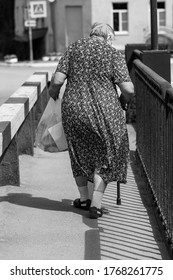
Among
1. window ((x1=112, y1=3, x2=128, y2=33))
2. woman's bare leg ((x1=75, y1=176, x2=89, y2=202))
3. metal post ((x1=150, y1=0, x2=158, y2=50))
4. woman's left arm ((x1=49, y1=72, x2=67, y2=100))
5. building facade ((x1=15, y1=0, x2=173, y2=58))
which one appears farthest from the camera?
window ((x1=112, y1=3, x2=128, y2=33))

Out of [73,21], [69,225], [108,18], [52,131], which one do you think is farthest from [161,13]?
[69,225]

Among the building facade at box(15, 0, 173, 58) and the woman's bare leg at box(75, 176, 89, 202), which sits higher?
the woman's bare leg at box(75, 176, 89, 202)

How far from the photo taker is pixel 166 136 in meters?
7.02

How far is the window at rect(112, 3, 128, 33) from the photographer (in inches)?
1933

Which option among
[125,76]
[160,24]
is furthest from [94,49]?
[160,24]

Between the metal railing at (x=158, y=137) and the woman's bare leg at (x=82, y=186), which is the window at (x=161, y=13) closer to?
the metal railing at (x=158, y=137)

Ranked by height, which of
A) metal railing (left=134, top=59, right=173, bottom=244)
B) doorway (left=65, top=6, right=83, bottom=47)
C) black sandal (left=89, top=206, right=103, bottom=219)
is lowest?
doorway (left=65, top=6, right=83, bottom=47)

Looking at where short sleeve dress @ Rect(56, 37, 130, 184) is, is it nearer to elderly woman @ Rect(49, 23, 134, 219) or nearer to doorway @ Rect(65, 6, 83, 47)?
elderly woman @ Rect(49, 23, 134, 219)

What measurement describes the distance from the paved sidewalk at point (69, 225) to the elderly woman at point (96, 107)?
0.32 m

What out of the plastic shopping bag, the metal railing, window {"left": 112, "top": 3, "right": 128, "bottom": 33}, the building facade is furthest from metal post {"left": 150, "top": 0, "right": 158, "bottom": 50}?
window {"left": 112, "top": 3, "right": 128, "bottom": 33}

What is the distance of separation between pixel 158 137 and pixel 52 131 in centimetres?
97

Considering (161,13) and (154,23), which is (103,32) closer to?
(154,23)
